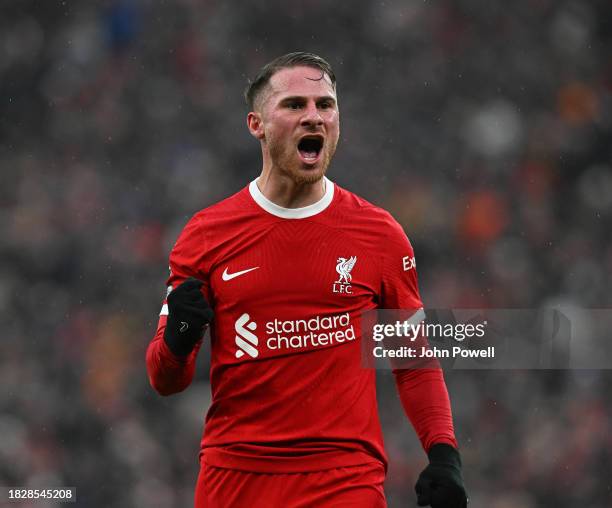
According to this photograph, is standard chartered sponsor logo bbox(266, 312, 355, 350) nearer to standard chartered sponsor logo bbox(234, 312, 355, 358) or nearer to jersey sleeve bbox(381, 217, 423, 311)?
standard chartered sponsor logo bbox(234, 312, 355, 358)

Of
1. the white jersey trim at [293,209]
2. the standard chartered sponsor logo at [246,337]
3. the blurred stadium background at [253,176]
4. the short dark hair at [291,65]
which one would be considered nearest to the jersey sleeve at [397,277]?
the white jersey trim at [293,209]

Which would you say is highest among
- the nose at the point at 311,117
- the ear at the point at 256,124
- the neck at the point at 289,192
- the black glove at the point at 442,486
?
the ear at the point at 256,124

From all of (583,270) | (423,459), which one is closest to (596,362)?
(583,270)

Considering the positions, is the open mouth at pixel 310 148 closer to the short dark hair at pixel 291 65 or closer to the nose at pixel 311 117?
the nose at pixel 311 117

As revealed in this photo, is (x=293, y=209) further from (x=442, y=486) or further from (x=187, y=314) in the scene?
(x=442, y=486)

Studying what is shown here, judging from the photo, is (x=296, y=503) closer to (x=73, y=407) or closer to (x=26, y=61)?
(x=73, y=407)

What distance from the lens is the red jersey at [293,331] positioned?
3.44 meters

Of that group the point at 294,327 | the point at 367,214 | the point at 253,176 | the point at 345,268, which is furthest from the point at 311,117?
the point at 253,176

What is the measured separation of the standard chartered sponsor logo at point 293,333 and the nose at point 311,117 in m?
0.62

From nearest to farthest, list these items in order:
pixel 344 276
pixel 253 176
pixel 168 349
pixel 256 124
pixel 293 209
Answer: pixel 168 349, pixel 344 276, pixel 293 209, pixel 256 124, pixel 253 176

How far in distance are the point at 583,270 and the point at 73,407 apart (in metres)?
4.11

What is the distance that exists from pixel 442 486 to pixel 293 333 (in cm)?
64

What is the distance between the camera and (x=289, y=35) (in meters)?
10.5

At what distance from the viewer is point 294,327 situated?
11.5 ft
